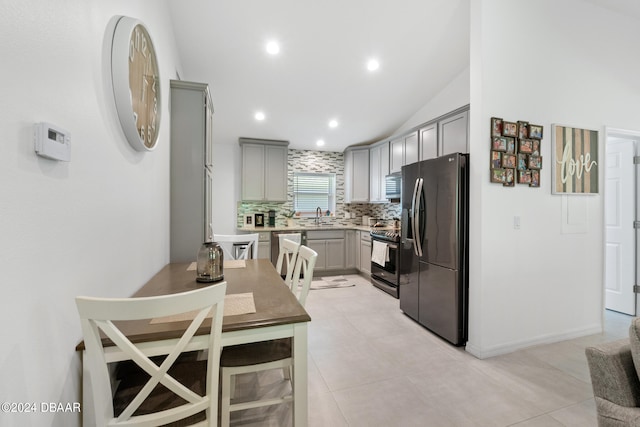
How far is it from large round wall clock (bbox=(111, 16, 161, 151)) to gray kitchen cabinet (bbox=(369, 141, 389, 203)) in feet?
12.1

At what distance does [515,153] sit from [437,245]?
1.06 meters

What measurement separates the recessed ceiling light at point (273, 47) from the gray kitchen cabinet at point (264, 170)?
196cm

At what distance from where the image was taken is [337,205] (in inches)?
227

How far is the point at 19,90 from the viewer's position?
695 mm

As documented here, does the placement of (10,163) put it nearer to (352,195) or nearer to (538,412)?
(538,412)

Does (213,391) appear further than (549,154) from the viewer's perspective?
No

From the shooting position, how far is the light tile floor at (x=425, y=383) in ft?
5.49

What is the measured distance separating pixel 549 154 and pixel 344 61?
2389mm

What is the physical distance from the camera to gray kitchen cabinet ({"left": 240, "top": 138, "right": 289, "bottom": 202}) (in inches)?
194

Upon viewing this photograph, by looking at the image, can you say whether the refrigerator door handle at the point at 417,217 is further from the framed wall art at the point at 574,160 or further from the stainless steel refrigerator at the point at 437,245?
the framed wall art at the point at 574,160

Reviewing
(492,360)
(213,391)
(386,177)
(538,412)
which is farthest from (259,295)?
(386,177)

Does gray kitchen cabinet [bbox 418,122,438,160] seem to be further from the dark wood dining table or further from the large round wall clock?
the large round wall clock

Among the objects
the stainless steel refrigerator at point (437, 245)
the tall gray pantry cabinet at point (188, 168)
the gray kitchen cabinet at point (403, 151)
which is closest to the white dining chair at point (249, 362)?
the tall gray pantry cabinet at point (188, 168)

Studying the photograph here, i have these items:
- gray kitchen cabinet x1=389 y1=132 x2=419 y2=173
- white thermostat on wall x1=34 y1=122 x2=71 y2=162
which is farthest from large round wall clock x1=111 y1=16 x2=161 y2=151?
gray kitchen cabinet x1=389 y1=132 x2=419 y2=173
